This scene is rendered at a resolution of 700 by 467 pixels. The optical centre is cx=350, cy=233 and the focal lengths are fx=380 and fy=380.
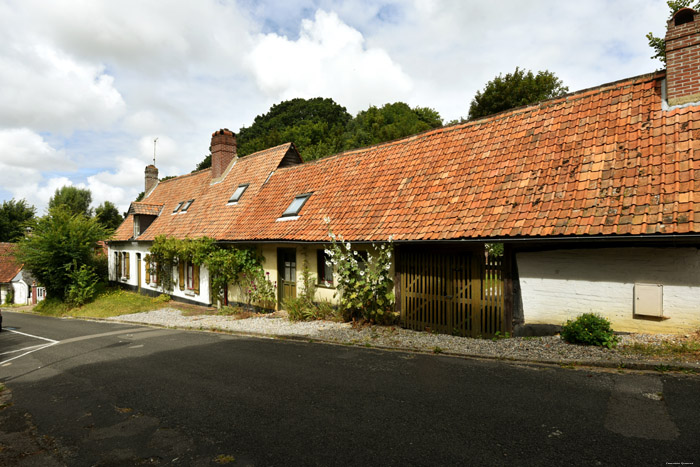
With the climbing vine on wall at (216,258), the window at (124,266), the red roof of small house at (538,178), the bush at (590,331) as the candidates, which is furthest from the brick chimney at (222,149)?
the bush at (590,331)

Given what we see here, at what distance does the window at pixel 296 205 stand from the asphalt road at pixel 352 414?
6717 millimetres

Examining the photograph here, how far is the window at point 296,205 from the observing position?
44.2 ft

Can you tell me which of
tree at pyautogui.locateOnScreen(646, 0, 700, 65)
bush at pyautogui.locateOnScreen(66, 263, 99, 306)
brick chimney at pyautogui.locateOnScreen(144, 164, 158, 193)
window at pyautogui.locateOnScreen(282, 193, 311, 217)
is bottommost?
bush at pyautogui.locateOnScreen(66, 263, 99, 306)

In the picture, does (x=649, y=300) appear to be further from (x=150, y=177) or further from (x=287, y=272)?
(x=150, y=177)

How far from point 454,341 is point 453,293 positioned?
1.14 m

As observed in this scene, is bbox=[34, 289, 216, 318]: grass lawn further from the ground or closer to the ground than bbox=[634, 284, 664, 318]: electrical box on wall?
closer to the ground

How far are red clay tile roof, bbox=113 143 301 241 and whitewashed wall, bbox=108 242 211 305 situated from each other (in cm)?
76

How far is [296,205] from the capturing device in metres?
13.9

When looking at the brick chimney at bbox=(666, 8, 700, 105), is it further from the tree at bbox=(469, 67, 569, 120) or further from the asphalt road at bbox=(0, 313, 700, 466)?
the tree at bbox=(469, 67, 569, 120)

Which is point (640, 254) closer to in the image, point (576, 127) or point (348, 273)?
point (576, 127)

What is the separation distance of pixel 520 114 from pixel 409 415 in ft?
29.6

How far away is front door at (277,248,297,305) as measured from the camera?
13094 mm

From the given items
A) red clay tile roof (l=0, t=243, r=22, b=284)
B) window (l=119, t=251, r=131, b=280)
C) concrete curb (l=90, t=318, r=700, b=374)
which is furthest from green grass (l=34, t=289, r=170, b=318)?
red clay tile roof (l=0, t=243, r=22, b=284)

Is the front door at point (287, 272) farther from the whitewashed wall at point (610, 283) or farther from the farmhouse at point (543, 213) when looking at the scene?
the whitewashed wall at point (610, 283)
